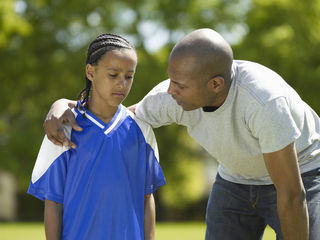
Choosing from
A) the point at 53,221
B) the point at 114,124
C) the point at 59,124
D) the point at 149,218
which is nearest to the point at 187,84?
the point at 114,124

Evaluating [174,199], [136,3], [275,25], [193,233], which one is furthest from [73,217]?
[174,199]

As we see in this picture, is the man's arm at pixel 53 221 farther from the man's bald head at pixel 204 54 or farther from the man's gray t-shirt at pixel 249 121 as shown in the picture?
the man's bald head at pixel 204 54

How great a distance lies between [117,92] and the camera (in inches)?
116

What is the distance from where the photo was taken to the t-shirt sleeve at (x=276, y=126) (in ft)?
8.39

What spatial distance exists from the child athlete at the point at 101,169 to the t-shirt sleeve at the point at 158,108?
134 millimetres

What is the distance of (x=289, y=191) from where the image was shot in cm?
261

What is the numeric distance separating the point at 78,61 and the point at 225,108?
625 inches

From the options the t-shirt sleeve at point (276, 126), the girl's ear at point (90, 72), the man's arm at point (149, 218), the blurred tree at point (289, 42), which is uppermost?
the blurred tree at point (289, 42)

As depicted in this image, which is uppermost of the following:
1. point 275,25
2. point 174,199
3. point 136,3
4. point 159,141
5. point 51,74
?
point 136,3

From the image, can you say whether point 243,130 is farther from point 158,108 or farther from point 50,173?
point 50,173

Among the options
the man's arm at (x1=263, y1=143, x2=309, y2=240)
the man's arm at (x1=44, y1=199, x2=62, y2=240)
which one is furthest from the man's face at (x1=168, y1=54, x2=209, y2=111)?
the man's arm at (x1=44, y1=199, x2=62, y2=240)

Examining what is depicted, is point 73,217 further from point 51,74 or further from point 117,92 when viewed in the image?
point 51,74

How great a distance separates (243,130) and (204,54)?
0.51 metres

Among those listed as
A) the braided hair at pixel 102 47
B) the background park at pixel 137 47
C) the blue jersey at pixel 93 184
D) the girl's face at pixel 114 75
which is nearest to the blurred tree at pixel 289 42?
the background park at pixel 137 47
